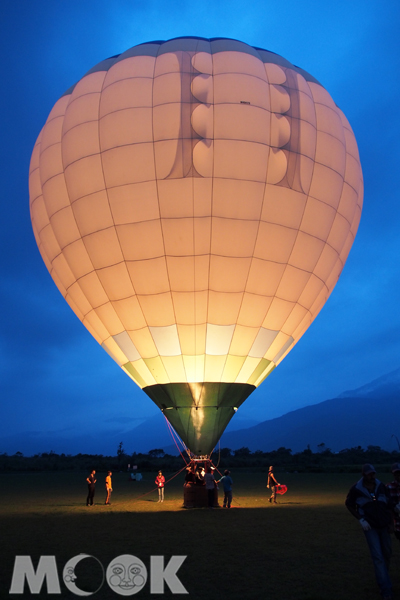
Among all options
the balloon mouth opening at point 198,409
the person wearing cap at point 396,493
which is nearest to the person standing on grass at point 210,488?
the balloon mouth opening at point 198,409

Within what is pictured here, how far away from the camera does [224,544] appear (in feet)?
24.5

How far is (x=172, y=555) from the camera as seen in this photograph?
6.74 meters

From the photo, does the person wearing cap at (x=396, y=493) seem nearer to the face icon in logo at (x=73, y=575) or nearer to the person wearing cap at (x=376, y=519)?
the person wearing cap at (x=376, y=519)

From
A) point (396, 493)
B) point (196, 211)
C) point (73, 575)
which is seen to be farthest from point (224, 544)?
point (196, 211)

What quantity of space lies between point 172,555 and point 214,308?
19.7ft

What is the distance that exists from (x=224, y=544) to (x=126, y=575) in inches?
71.8

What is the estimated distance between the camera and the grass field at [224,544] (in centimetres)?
532

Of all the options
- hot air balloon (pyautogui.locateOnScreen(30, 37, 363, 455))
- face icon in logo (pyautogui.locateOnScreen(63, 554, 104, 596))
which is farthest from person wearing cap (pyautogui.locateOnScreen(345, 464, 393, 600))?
hot air balloon (pyautogui.locateOnScreen(30, 37, 363, 455))

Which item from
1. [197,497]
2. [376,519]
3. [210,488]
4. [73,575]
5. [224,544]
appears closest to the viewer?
[376,519]

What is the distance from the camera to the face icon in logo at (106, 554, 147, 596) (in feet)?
18.2

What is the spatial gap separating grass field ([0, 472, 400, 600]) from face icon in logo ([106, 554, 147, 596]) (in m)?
0.11

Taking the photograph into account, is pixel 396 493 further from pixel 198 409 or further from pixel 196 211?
pixel 196 211

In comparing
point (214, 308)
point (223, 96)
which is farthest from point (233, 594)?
point (223, 96)

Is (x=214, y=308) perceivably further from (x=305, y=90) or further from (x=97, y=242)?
(x=305, y=90)
